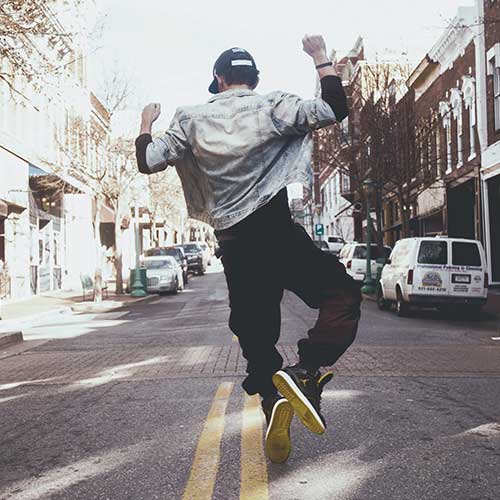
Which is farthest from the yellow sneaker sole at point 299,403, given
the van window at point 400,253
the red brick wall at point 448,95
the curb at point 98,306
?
the red brick wall at point 448,95

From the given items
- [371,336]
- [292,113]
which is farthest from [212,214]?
[371,336]

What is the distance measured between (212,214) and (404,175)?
73.3 ft

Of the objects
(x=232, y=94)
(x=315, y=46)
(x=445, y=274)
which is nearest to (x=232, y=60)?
(x=232, y=94)

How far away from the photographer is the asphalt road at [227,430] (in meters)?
3.42

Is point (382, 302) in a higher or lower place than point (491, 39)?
lower

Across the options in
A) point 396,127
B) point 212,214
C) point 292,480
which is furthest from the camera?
point 396,127

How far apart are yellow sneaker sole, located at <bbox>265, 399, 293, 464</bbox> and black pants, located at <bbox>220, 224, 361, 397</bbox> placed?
0.25 metres

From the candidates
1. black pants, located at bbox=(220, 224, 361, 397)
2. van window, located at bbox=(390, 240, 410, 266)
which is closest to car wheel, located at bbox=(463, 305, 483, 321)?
van window, located at bbox=(390, 240, 410, 266)

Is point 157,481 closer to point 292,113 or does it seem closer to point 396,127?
point 292,113

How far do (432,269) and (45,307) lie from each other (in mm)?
10897

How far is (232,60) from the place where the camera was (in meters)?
3.81

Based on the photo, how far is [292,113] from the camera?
11.7ft

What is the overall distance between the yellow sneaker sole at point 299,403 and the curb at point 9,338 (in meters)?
9.07

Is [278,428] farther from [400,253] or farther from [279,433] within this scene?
[400,253]
